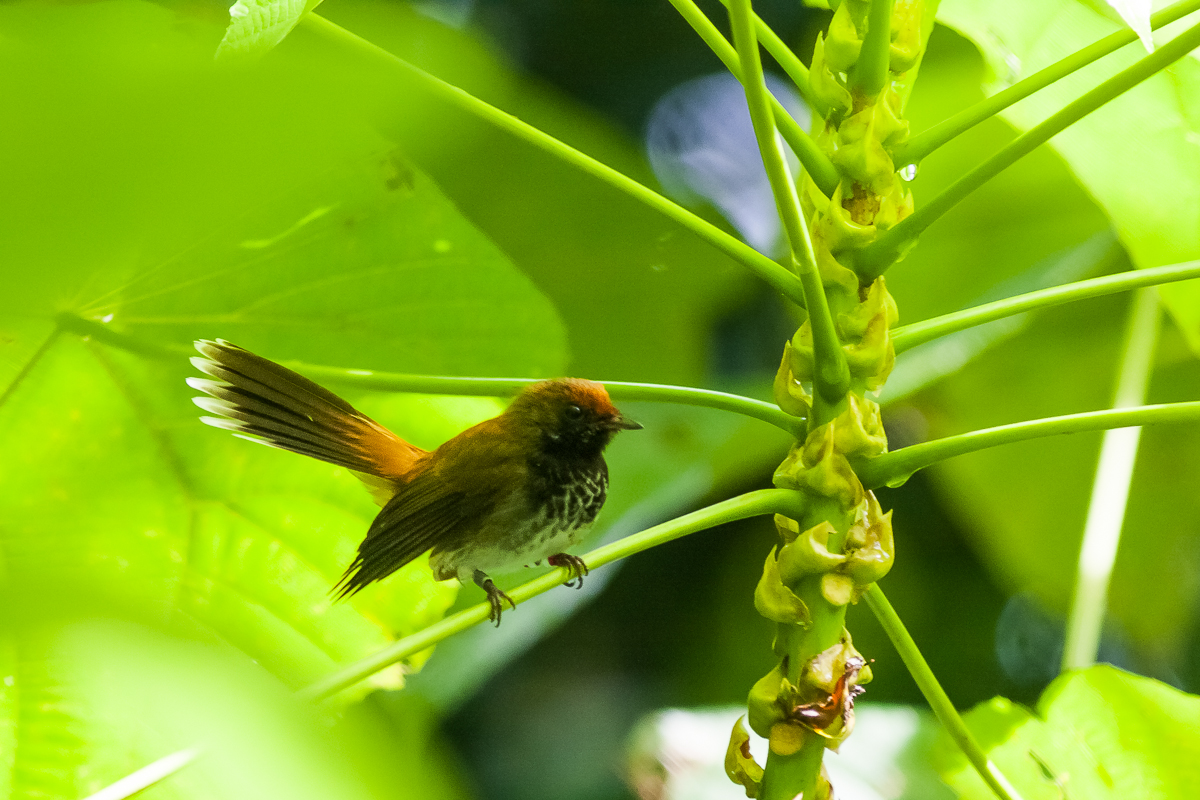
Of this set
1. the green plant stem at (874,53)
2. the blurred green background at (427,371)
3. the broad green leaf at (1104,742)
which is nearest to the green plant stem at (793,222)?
the green plant stem at (874,53)

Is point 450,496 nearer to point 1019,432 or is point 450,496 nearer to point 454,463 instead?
point 454,463

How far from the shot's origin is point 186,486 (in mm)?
1255

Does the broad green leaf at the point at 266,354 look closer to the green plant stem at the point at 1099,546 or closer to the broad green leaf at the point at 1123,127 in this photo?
the broad green leaf at the point at 1123,127

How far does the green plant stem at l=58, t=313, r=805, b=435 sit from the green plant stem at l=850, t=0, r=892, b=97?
1.04 ft

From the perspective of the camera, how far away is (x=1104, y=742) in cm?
109

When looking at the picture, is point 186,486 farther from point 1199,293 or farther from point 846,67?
point 1199,293

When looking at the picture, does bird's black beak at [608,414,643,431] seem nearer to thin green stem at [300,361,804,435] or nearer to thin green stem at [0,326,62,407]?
thin green stem at [300,361,804,435]

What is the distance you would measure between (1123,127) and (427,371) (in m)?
0.98

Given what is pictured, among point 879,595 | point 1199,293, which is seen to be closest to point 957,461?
point 1199,293

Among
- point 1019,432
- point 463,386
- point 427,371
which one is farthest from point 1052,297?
point 427,371

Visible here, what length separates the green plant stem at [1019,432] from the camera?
82 cm

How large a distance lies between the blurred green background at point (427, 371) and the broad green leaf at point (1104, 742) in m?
0.66

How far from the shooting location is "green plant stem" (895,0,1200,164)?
903mm

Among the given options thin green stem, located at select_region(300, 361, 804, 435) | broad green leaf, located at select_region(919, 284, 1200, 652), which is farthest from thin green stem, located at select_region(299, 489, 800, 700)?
broad green leaf, located at select_region(919, 284, 1200, 652)
